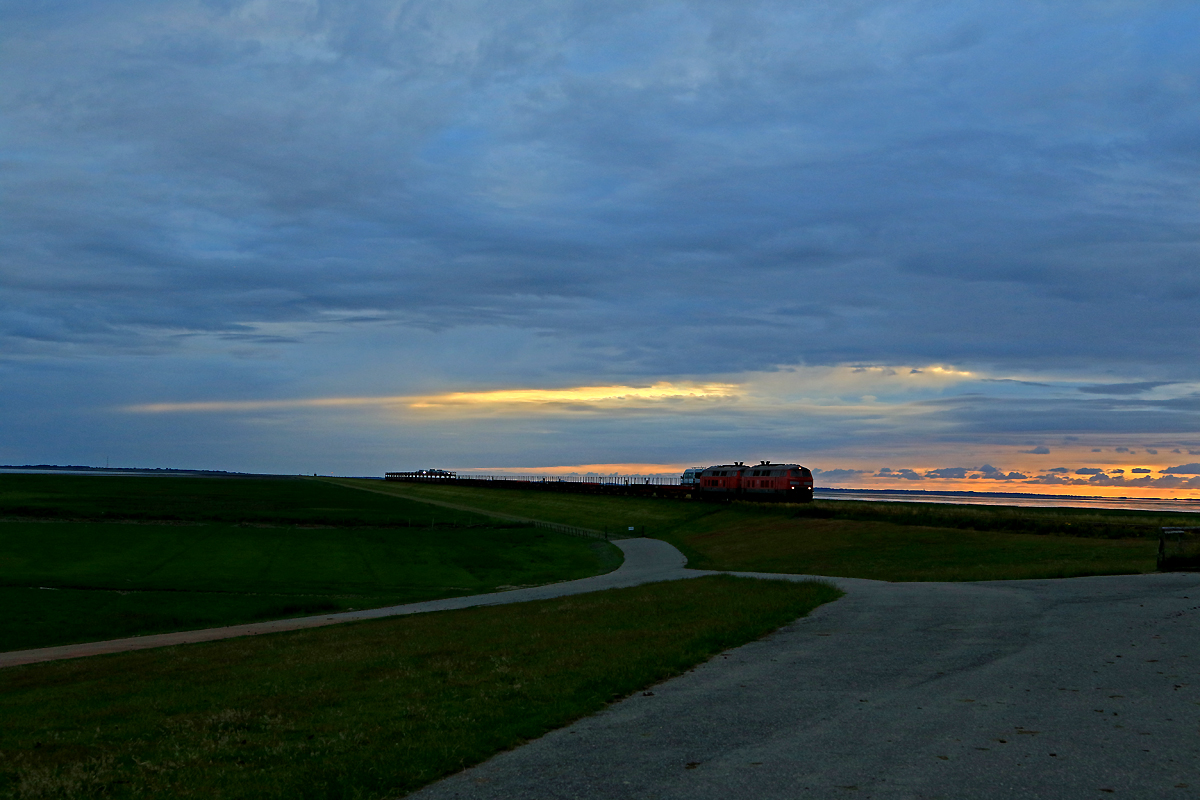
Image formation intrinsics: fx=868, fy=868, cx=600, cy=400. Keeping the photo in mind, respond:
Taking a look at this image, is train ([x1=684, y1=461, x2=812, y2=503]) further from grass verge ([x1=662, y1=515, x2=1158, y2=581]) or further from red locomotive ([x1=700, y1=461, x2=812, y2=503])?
grass verge ([x1=662, y1=515, x2=1158, y2=581])

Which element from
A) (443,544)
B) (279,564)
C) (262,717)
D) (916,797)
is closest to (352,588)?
(279,564)

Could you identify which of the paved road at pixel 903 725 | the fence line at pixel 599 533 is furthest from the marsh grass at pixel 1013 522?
the paved road at pixel 903 725

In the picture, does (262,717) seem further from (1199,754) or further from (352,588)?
(352,588)

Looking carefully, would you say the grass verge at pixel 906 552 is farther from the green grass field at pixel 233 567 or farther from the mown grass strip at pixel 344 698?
the mown grass strip at pixel 344 698

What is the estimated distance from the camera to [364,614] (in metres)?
41.0

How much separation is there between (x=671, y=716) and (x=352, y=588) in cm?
4559

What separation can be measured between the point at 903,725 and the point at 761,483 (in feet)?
327

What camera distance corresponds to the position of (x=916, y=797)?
28.9ft

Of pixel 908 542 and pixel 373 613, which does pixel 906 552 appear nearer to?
pixel 908 542

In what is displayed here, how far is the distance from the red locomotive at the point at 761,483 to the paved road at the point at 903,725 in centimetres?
8670

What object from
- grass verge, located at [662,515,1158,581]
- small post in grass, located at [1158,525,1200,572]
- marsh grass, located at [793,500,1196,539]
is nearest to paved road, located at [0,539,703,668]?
grass verge, located at [662,515,1158,581]

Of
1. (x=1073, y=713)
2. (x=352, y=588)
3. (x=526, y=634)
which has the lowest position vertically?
(x=352, y=588)

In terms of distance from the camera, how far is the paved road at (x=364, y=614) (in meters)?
34.1

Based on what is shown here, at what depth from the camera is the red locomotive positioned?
10575 centimetres
